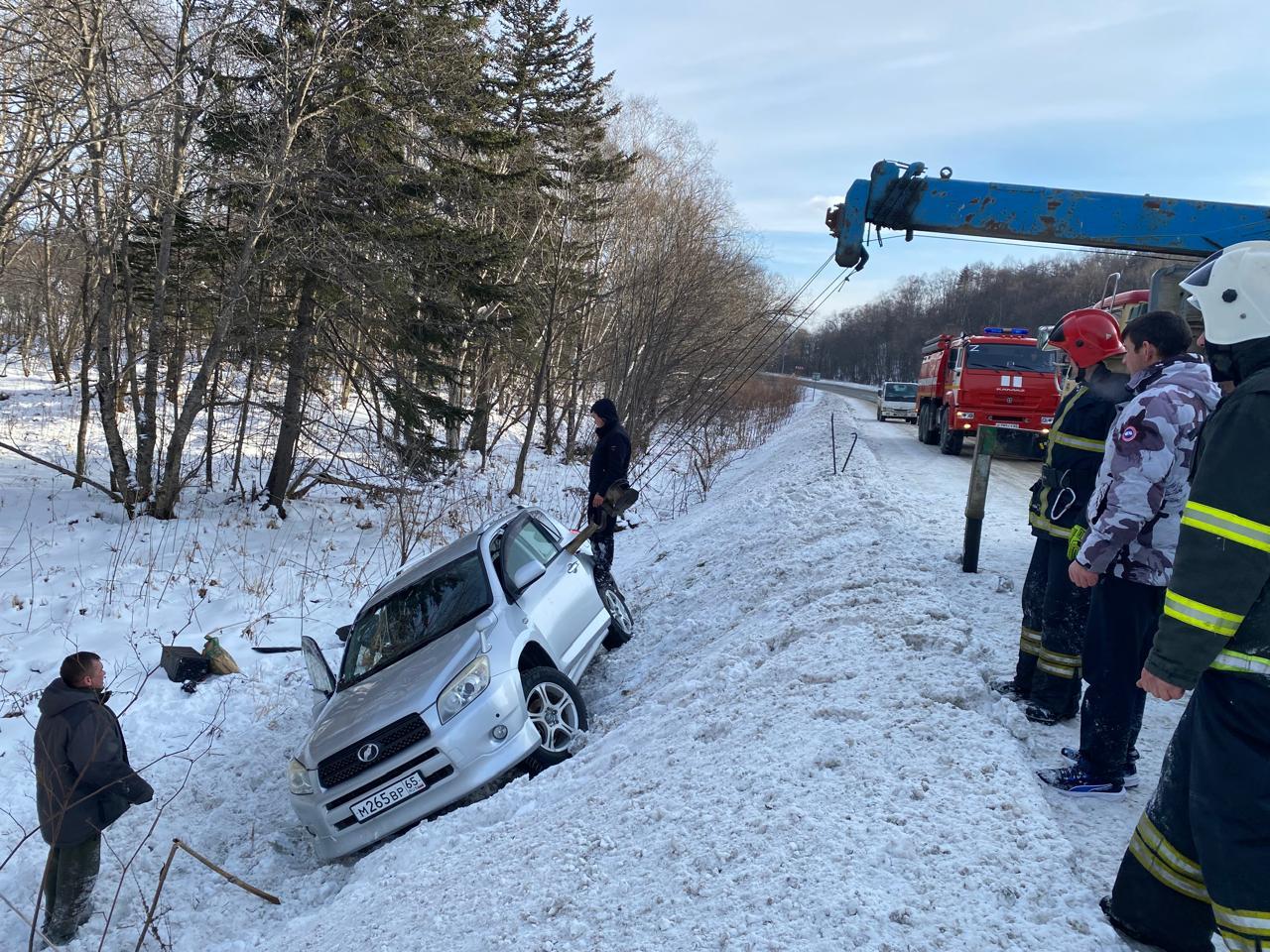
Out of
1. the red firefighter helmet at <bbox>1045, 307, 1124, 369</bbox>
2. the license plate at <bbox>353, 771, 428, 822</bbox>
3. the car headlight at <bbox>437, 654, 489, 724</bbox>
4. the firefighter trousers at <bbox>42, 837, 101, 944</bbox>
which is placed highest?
the red firefighter helmet at <bbox>1045, 307, 1124, 369</bbox>

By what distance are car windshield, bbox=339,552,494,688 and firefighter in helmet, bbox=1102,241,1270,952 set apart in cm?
415

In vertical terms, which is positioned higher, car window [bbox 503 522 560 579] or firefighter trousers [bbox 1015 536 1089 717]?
firefighter trousers [bbox 1015 536 1089 717]

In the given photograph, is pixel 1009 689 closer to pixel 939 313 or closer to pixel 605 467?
pixel 605 467

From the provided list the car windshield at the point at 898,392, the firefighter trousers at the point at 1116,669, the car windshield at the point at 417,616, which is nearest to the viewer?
the firefighter trousers at the point at 1116,669

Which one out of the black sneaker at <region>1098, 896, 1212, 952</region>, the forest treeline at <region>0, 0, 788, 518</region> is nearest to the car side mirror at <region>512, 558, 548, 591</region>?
the black sneaker at <region>1098, 896, 1212, 952</region>

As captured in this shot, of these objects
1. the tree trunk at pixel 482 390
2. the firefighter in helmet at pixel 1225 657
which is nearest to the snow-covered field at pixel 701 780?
the firefighter in helmet at pixel 1225 657

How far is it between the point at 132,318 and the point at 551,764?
1293 centimetres

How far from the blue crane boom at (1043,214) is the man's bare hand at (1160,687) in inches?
194

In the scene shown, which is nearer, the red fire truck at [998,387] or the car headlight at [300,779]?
the car headlight at [300,779]

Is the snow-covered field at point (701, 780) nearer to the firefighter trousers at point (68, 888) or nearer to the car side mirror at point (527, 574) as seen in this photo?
the firefighter trousers at point (68, 888)

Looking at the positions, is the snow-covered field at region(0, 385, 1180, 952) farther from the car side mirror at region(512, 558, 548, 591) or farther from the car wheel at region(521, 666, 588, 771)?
the car side mirror at region(512, 558, 548, 591)

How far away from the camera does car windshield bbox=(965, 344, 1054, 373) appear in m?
15.9

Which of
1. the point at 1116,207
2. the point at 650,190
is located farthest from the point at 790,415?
the point at 1116,207

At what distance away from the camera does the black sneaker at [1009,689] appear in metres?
4.06
